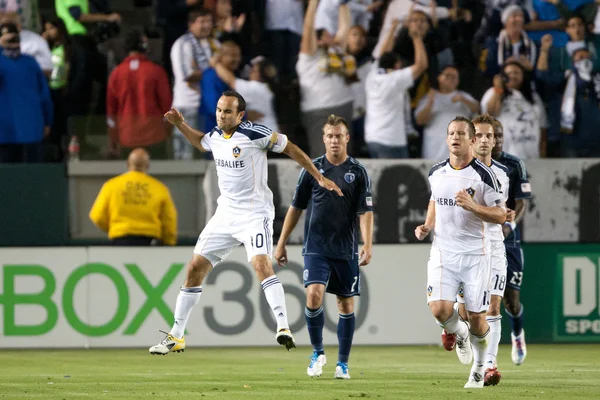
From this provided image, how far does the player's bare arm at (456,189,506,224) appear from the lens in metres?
8.41

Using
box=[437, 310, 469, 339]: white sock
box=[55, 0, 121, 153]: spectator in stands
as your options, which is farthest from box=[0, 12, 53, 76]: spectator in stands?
box=[437, 310, 469, 339]: white sock

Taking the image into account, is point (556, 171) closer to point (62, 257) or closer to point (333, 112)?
point (333, 112)

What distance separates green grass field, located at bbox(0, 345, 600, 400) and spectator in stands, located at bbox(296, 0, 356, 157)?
3085 millimetres

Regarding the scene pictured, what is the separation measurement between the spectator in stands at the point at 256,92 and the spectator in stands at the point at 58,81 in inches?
82.8

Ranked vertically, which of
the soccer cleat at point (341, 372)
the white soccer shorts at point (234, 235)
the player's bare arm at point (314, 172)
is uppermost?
the player's bare arm at point (314, 172)

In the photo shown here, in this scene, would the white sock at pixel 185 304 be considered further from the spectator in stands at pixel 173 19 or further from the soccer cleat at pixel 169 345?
the spectator in stands at pixel 173 19

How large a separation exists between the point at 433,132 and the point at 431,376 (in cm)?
546

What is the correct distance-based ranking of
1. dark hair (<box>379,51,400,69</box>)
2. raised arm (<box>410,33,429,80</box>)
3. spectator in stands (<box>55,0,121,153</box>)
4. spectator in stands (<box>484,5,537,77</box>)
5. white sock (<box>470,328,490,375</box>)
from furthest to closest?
spectator in stands (<box>484,5,537,77</box>) < spectator in stands (<box>55,0,121,153</box>) < raised arm (<box>410,33,429,80</box>) < dark hair (<box>379,51,400,69</box>) < white sock (<box>470,328,490,375</box>)

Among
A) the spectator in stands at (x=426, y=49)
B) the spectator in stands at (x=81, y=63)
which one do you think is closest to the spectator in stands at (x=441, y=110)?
the spectator in stands at (x=426, y=49)

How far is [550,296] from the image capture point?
576 inches

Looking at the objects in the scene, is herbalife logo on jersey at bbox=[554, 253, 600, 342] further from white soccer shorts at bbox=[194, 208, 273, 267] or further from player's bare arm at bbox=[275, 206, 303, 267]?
white soccer shorts at bbox=[194, 208, 273, 267]

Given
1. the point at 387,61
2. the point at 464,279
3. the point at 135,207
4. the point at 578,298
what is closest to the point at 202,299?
the point at 135,207

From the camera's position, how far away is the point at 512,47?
52.3ft

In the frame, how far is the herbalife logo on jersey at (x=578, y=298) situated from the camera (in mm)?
14453
